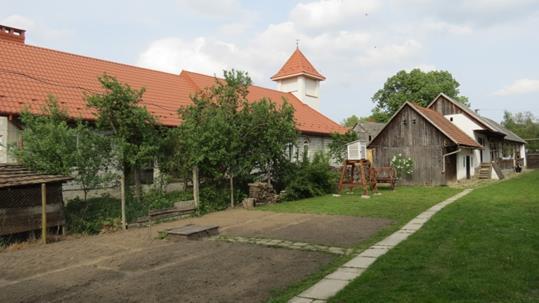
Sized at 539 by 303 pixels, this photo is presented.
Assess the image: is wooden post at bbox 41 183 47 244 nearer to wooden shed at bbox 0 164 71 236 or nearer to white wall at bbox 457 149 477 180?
wooden shed at bbox 0 164 71 236

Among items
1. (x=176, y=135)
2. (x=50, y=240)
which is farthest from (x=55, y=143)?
(x=176, y=135)

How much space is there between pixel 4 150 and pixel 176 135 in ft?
19.1

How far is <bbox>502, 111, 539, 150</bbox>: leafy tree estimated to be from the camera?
67719 mm

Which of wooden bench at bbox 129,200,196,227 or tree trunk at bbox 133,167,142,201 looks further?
tree trunk at bbox 133,167,142,201

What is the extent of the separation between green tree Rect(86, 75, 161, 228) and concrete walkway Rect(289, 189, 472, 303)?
23.2 ft

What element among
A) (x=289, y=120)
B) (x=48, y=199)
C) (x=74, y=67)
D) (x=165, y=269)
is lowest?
(x=165, y=269)

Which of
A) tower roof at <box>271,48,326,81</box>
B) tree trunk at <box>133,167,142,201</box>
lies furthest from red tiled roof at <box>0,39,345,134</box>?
tower roof at <box>271,48,326,81</box>

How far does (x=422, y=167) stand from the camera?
26.9m

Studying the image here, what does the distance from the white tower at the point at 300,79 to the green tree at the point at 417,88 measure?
21.9 meters

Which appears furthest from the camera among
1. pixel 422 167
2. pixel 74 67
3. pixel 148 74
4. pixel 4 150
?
pixel 422 167

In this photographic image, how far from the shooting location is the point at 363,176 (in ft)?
67.3

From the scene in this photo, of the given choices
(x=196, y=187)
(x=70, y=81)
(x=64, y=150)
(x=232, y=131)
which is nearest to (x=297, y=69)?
(x=70, y=81)

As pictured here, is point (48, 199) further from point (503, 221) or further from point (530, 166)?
point (530, 166)

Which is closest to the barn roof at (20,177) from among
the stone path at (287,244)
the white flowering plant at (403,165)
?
the stone path at (287,244)
